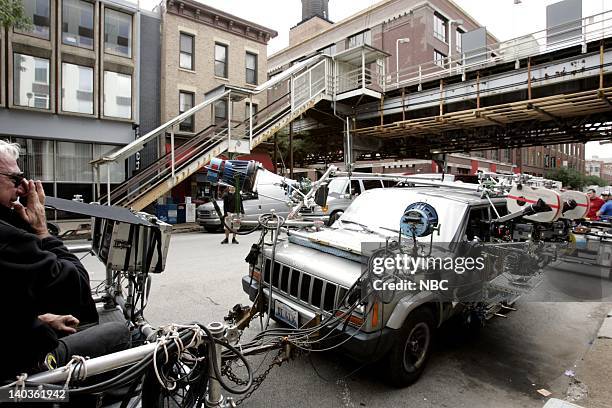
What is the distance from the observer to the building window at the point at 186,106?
18500 millimetres

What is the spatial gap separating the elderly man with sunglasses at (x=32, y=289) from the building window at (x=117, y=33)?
57.4 ft

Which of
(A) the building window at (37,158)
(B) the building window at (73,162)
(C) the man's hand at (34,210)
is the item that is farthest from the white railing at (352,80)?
(C) the man's hand at (34,210)

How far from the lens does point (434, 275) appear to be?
342cm

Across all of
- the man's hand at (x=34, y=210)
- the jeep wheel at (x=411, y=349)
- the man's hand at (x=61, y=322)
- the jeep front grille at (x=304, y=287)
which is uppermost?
the man's hand at (x=34, y=210)

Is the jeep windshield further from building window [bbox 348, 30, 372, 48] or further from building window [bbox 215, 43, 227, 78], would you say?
building window [bbox 348, 30, 372, 48]

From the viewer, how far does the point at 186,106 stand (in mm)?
18828

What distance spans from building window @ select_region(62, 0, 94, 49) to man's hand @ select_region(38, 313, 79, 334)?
17.6m

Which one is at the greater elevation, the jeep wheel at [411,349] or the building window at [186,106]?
the building window at [186,106]

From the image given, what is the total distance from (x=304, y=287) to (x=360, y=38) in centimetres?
3550

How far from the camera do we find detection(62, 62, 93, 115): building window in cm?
1529

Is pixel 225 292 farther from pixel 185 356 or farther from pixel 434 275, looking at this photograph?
pixel 185 356

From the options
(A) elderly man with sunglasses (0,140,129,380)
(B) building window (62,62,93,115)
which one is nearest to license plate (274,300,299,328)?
(A) elderly man with sunglasses (0,140,129,380)
